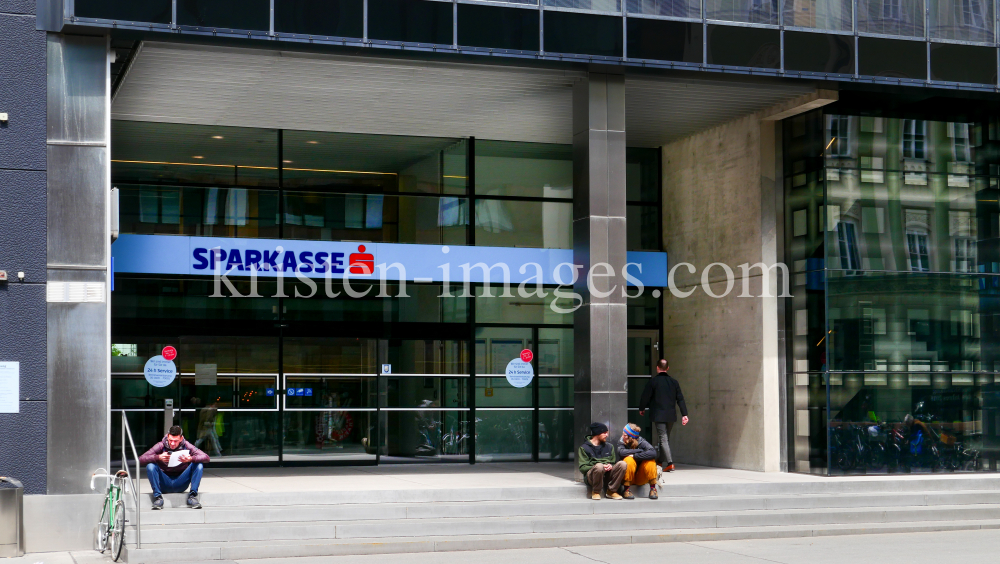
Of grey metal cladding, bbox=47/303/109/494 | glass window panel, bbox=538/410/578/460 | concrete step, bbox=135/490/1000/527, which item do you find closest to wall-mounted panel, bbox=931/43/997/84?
concrete step, bbox=135/490/1000/527

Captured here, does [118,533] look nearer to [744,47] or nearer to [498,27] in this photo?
[498,27]

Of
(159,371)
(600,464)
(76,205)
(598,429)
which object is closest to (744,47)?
(598,429)

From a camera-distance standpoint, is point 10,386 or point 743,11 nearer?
point 10,386

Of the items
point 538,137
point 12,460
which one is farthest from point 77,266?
point 538,137

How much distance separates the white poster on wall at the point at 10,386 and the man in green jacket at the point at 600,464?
7.25 meters

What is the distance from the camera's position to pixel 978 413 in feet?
57.5

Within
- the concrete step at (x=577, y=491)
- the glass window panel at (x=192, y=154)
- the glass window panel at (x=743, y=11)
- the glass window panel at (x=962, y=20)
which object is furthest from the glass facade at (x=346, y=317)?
the glass window panel at (x=962, y=20)

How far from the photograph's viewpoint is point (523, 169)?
20062 mm

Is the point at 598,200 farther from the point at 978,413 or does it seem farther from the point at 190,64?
the point at 978,413

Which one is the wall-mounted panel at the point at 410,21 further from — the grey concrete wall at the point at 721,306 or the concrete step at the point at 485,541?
the concrete step at the point at 485,541

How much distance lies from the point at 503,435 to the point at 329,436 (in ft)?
10.5

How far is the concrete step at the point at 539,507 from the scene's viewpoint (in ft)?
42.1

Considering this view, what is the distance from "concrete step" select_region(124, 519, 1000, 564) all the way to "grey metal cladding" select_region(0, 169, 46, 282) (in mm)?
3701

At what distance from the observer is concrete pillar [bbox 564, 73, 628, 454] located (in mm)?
15414
